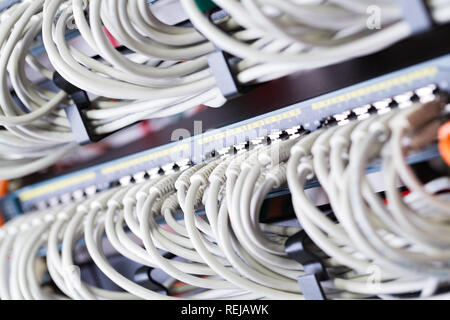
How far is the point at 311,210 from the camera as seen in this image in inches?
21.6

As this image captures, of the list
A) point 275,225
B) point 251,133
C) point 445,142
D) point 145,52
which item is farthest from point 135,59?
point 445,142

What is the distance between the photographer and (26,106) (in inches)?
30.2

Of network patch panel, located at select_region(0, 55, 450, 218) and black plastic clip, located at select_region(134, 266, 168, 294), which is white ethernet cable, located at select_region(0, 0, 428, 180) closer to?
network patch panel, located at select_region(0, 55, 450, 218)

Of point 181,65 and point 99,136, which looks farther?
point 99,136

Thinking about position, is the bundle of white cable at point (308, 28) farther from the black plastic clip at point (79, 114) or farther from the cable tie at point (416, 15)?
the black plastic clip at point (79, 114)

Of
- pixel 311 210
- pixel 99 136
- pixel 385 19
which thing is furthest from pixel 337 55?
pixel 99 136

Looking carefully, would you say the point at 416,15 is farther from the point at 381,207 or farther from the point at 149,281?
the point at 149,281

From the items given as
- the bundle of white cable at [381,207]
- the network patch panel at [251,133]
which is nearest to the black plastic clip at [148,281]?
the network patch panel at [251,133]

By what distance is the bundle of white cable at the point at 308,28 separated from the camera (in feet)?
1.66

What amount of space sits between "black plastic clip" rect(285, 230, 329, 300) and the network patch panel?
0.56 feet

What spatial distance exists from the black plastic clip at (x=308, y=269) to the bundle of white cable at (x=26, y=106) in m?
0.40
